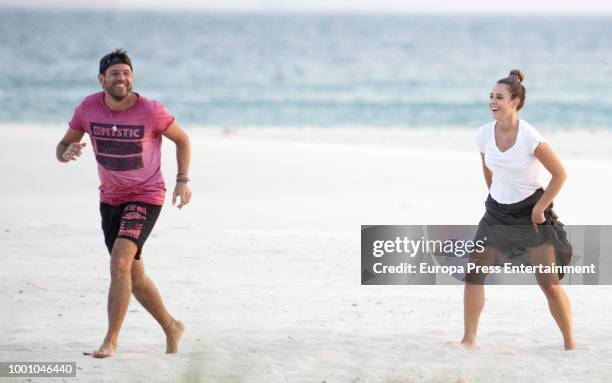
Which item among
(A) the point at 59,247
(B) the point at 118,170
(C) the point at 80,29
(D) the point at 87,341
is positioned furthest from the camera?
(C) the point at 80,29

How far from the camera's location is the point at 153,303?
20.4 feet

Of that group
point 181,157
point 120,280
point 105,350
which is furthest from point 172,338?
point 181,157

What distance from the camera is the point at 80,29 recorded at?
93.2 m

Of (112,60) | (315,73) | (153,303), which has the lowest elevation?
(153,303)

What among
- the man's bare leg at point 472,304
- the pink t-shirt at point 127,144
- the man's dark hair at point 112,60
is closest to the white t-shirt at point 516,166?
the man's bare leg at point 472,304

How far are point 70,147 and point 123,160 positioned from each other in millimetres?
309

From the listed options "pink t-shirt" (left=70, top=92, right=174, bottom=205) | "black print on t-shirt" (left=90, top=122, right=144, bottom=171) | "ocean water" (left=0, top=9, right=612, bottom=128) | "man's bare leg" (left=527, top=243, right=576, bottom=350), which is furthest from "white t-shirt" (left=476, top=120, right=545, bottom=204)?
"ocean water" (left=0, top=9, right=612, bottom=128)

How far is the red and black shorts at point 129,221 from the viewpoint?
598cm

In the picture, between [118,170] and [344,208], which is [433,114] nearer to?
[344,208]

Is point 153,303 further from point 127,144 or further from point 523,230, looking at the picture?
point 523,230

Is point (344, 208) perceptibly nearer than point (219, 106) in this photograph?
Yes

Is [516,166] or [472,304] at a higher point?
[516,166]

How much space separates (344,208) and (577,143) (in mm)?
12928

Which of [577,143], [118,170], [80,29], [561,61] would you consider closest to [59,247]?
[118,170]
